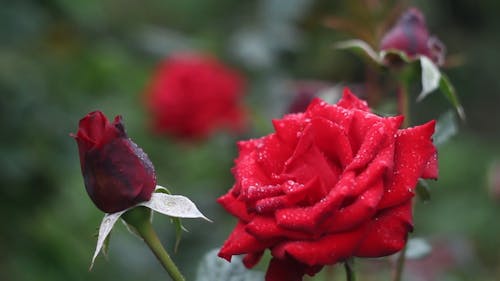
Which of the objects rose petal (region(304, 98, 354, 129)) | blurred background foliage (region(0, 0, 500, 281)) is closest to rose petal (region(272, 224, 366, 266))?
rose petal (region(304, 98, 354, 129))

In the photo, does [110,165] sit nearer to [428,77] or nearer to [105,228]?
[105,228]

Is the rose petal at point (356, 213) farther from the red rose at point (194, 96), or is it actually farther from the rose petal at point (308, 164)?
the red rose at point (194, 96)

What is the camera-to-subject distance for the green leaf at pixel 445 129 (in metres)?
1.03

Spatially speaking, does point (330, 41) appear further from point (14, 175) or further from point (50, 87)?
point (14, 175)

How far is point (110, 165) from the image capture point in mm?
802

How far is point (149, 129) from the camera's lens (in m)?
2.93

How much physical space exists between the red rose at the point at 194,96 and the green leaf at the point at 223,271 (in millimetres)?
1762

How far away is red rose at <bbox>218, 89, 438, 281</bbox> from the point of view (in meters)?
0.74

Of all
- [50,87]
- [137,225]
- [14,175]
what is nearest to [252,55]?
[50,87]

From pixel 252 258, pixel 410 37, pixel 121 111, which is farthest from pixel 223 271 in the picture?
pixel 121 111

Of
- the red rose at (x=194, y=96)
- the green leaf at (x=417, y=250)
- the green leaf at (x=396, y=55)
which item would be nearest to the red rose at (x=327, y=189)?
the green leaf at (x=396, y=55)

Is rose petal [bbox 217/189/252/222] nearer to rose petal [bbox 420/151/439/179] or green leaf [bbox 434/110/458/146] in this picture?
rose petal [bbox 420/151/439/179]

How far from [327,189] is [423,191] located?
0.58 ft

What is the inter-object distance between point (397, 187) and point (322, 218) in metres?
0.07
